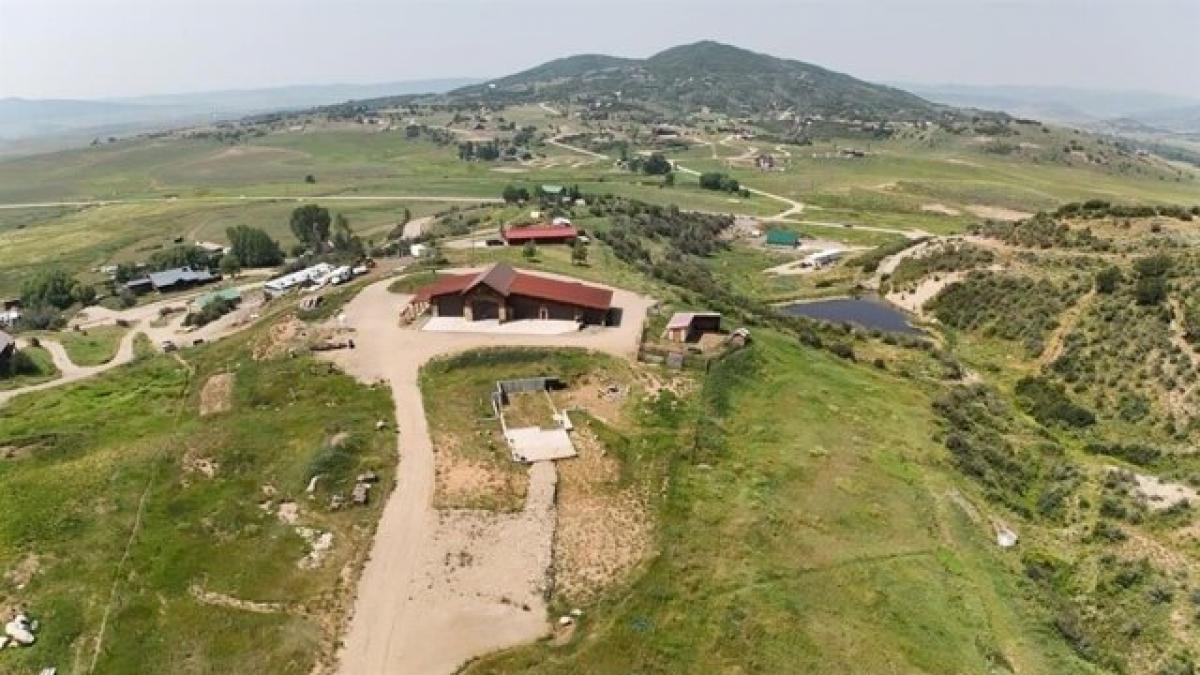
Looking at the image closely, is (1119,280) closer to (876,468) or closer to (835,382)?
(835,382)

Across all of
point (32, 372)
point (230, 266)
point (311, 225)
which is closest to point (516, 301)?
point (32, 372)

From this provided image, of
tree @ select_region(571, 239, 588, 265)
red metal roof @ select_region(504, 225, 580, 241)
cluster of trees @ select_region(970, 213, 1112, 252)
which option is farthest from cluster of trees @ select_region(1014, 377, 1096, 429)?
red metal roof @ select_region(504, 225, 580, 241)

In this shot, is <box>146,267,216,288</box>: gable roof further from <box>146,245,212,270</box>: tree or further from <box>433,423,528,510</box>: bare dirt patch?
<box>433,423,528,510</box>: bare dirt patch

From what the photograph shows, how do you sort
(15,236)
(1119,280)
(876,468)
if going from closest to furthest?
(876,468), (1119,280), (15,236)

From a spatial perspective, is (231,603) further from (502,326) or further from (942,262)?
(942,262)

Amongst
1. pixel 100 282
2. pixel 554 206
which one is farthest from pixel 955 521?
pixel 100 282

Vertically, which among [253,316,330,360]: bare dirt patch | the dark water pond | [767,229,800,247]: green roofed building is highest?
[253,316,330,360]: bare dirt patch
